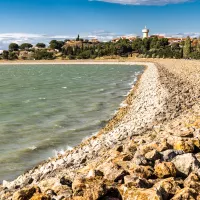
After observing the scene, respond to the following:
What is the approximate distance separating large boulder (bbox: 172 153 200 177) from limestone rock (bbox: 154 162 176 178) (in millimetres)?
214

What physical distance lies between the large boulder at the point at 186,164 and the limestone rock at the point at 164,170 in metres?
0.21

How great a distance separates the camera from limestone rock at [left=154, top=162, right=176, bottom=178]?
823cm

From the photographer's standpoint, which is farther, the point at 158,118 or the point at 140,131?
the point at 158,118

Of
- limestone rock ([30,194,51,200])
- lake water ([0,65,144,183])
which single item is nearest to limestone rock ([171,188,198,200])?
limestone rock ([30,194,51,200])

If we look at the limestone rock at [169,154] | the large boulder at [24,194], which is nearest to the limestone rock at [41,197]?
the large boulder at [24,194]

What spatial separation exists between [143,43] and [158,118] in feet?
568

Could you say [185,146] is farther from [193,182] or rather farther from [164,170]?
[193,182]

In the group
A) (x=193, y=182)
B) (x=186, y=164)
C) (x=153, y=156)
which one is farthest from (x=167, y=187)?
(x=153, y=156)

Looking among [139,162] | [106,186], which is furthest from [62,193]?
[139,162]

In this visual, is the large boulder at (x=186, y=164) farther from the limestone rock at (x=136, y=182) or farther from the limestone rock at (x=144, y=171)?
the limestone rock at (x=136, y=182)

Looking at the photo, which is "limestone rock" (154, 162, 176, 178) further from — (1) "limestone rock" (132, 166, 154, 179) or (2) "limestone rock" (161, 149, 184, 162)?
(2) "limestone rock" (161, 149, 184, 162)

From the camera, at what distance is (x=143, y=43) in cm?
18838

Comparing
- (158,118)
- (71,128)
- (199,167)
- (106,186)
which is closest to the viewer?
(106,186)

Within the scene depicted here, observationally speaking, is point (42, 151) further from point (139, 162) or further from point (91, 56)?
point (91, 56)
